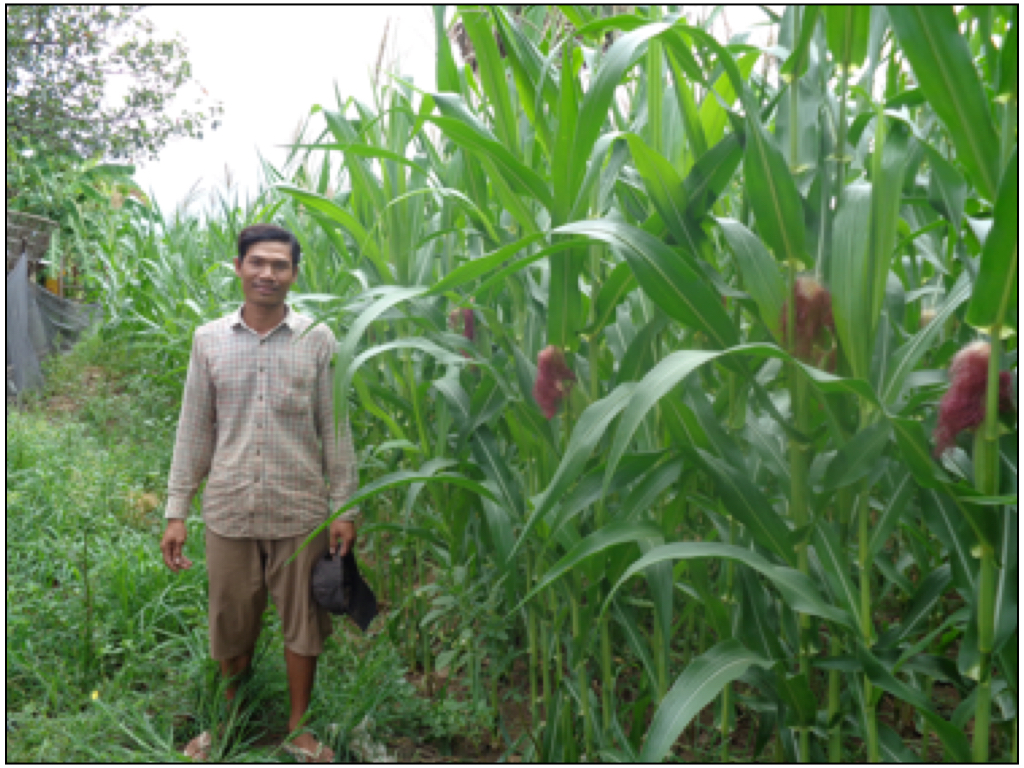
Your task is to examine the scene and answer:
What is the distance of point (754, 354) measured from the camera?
3.42 feet

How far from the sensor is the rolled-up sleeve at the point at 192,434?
212cm

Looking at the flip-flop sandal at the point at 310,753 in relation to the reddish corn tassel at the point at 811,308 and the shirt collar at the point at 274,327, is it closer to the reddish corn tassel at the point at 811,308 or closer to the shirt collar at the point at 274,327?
the shirt collar at the point at 274,327

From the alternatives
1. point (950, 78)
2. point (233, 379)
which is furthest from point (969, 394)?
point (233, 379)

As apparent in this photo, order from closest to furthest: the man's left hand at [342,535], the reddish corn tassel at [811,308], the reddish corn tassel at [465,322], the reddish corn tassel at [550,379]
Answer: the reddish corn tassel at [811,308]
the reddish corn tassel at [550,379]
the reddish corn tassel at [465,322]
the man's left hand at [342,535]

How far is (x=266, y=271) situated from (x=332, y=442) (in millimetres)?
487

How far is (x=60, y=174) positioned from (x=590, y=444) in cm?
1089

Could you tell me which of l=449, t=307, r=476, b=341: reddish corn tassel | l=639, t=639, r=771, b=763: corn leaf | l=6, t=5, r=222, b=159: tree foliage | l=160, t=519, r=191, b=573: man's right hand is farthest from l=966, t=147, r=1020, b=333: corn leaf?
l=6, t=5, r=222, b=159: tree foliage

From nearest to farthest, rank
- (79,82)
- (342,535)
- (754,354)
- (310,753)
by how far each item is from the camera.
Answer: (754,354)
(310,753)
(342,535)
(79,82)

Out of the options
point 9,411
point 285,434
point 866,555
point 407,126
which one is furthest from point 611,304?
point 9,411

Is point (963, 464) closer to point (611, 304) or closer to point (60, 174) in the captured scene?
point (611, 304)

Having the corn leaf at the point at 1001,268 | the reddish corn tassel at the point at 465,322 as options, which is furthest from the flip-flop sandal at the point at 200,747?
the corn leaf at the point at 1001,268

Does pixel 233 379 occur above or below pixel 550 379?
below

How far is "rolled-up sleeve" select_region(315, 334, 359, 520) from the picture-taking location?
2.12 metres

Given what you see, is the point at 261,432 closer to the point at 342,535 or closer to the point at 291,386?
the point at 291,386
